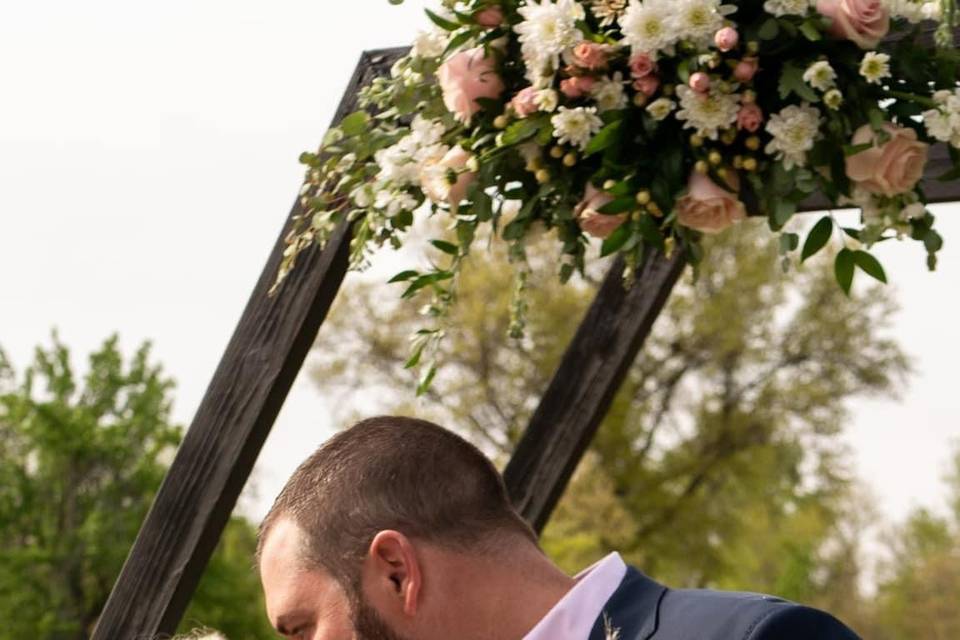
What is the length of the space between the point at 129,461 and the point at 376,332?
37.4 ft

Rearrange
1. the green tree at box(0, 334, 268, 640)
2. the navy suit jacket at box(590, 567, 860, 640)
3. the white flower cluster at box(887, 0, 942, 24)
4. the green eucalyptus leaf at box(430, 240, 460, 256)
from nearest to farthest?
the navy suit jacket at box(590, 567, 860, 640) → the white flower cluster at box(887, 0, 942, 24) → the green eucalyptus leaf at box(430, 240, 460, 256) → the green tree at box(0, 334, 268, 640)

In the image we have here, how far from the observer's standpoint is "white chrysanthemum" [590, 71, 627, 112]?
3.16 metres

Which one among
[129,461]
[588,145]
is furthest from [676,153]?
[129,461]

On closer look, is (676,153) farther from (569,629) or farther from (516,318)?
(569,629)

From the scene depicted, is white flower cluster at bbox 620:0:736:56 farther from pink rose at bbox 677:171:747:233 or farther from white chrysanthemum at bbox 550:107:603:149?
pink rose at bbox 677:171:747:233

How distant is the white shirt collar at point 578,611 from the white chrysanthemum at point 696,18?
1.07 m

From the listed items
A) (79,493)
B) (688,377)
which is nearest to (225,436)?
(79,493)

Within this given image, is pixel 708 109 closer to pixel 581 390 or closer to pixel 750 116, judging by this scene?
pixel 750 116

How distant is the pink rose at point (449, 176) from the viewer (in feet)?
11.1

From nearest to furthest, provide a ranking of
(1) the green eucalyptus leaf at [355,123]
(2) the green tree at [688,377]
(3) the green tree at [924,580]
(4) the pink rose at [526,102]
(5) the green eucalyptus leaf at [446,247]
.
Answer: (4) the pink rose at [526,102]
(5) the green eucalyptus leaf at [446,247]
(1) the green eucalyptus leaf at [355,123]
(2) the green tree at [688,377]
(3) the green tree at [924,580]

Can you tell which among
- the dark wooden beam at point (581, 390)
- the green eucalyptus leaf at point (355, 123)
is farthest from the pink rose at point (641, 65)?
the dark wooden beam at point (581, 390)

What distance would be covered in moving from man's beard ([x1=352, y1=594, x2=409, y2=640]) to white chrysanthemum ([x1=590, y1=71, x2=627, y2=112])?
1.16m

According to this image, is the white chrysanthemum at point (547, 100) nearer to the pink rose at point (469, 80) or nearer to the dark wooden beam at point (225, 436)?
the pink rose at point (469, 80)

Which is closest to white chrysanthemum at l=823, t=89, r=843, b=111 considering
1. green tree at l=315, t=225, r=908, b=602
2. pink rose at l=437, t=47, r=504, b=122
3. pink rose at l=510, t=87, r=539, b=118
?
pink rose at l=510, t=87, r=539, b=118
